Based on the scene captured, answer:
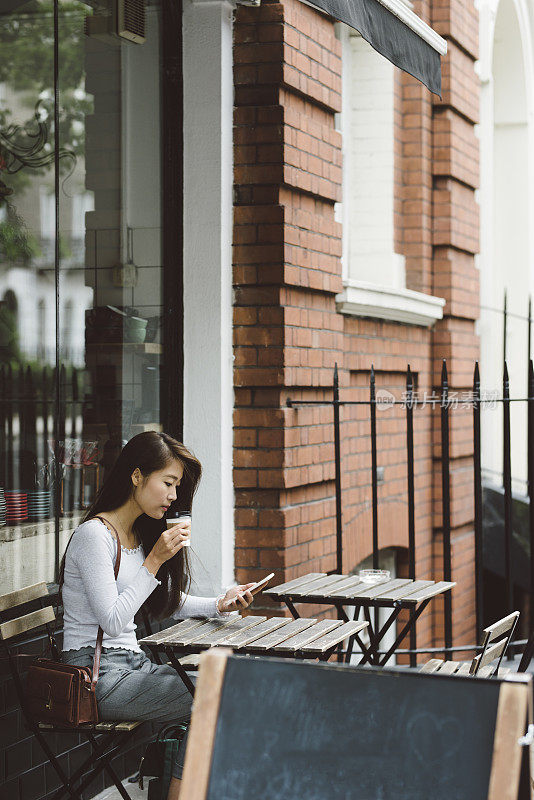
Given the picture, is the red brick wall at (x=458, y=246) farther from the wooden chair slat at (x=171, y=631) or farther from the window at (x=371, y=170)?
Result: the wooden chair slat at (x=171, y=631)

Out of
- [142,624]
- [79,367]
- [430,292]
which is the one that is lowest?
[142,624]

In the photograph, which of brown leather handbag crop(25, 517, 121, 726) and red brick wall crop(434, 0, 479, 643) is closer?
brown leather handbag crop(25, 517, 121, 726)

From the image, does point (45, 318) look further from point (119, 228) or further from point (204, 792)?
point (204, 792)

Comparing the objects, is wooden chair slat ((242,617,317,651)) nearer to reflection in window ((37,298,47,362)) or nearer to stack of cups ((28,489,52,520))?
stack of cups ((28,489,52,520))

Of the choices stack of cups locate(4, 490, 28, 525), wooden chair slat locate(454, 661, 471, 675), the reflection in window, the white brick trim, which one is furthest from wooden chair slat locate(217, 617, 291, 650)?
the white brick trim

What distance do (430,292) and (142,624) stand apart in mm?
3916

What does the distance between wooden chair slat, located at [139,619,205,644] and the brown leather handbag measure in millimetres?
183

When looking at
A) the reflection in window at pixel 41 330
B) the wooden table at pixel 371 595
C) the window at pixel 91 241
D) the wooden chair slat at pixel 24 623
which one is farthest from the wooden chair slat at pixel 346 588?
the reflection in window at pixel 41 330

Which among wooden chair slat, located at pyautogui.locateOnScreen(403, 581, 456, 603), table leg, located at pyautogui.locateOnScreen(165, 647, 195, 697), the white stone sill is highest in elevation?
the white stone sill

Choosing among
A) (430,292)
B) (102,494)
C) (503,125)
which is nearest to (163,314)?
(102,494)

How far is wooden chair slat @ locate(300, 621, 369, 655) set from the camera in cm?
383

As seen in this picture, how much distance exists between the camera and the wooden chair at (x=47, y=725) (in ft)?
12.8

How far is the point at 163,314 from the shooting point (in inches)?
229

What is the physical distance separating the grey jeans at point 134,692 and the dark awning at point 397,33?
265cm
